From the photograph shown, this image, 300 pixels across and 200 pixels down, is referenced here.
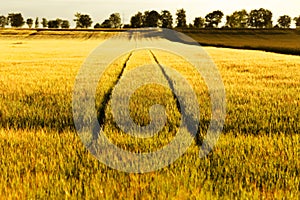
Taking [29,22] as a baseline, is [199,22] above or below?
below

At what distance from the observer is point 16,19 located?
11631cm

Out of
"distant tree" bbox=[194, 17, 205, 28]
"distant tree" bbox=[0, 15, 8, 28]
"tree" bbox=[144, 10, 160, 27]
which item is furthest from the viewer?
"distant tree" bbox=[0, 15, 8, 28]

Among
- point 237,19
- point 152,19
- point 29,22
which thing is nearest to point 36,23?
point 29,22

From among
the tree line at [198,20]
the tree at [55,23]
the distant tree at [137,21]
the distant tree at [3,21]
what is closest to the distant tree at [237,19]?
the tree line at [198,20]

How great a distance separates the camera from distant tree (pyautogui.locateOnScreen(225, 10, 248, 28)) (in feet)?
339

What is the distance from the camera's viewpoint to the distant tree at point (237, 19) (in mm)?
103312

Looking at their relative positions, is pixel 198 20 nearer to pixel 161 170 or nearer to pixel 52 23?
pixel 52 23

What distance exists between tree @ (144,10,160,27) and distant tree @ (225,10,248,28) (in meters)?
20.1

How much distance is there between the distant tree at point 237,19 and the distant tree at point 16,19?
64305 millimetres

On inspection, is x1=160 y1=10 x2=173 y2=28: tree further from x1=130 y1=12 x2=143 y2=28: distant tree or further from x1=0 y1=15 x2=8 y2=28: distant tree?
x1=0 y1=15 x2=8 y2=28: distant tree

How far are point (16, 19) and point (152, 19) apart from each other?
149ft

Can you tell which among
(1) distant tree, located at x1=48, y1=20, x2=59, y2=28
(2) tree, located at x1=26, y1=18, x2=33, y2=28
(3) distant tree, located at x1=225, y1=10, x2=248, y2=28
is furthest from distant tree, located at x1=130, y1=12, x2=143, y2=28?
(2) tree, located at x1=26, y1=18, x2=33, y2=28

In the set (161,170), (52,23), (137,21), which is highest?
(137,21)

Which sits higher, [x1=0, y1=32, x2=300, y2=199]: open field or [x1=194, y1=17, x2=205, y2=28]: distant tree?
[x1=194, y1=17, x2=205, y2=28]: distant tree
